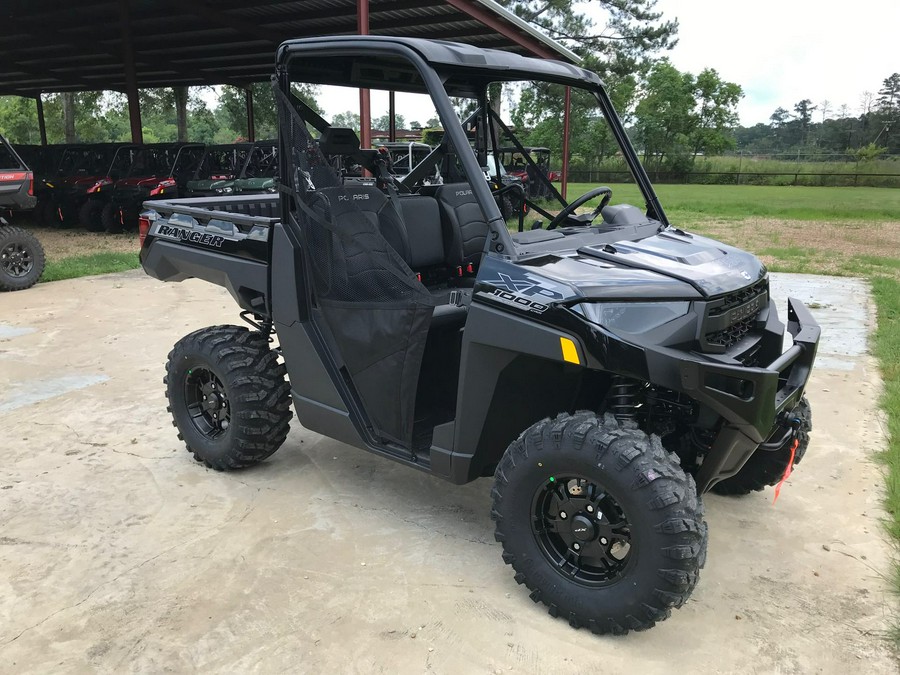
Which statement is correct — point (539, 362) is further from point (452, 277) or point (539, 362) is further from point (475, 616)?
point (452, 277)

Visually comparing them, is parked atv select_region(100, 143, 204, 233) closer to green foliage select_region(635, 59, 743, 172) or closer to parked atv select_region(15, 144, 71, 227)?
parked atv select_region(15, 144, 71, 227)

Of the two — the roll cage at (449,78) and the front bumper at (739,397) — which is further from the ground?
the roll cage at (449,78)

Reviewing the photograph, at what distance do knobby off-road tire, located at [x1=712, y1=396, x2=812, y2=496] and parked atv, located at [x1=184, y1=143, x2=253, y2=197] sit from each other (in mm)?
11329

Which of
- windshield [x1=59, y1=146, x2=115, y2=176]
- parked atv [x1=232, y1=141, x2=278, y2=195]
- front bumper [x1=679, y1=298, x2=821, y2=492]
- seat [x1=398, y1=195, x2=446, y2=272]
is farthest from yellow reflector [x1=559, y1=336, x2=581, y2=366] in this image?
windshield [x1=59, y1=146, x2=115, y2=176]

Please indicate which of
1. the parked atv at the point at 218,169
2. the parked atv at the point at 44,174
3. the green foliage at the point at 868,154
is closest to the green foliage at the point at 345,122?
the parked atv at the point at 218,169

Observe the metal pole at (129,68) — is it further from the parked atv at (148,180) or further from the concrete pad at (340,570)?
the concrete pad at (340,570)

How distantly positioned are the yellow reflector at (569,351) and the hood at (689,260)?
42 cm

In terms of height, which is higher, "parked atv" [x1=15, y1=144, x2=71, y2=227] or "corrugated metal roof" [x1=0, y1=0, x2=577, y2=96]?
"corrugated metal roof" [x1=0, y1=0, x2=577, y2=96]

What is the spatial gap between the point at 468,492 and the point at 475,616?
1.02 m

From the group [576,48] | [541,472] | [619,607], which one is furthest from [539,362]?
[576,48]

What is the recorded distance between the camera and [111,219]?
13.8 metres

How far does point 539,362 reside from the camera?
2.69 metres

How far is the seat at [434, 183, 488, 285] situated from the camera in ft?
12.6

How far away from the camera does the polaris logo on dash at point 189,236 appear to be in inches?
146
